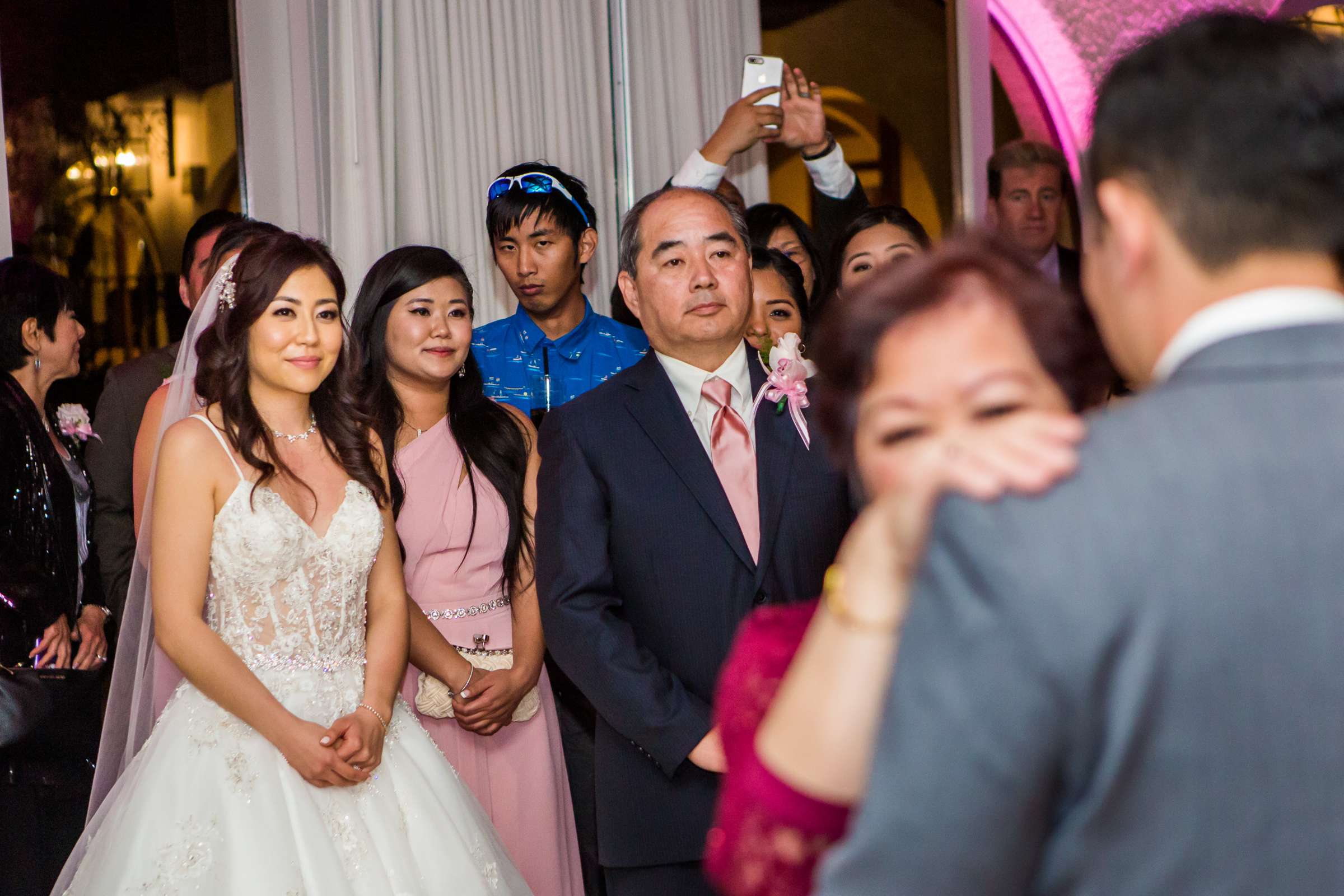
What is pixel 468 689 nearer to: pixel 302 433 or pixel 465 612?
pixel 465 612

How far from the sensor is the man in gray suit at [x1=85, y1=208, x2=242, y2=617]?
341 centimetres

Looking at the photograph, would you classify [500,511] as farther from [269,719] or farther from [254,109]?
[254,109]

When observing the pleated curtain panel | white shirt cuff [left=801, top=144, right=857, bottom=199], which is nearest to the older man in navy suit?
white shirt cuff [left=801, top=144, right=857, bottom=199]

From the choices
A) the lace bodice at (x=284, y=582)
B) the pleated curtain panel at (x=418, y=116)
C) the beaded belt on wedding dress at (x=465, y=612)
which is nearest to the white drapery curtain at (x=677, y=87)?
the pleated curtain panel at (x=418, y=116)

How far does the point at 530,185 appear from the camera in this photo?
3611 mm

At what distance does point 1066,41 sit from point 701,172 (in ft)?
7.91

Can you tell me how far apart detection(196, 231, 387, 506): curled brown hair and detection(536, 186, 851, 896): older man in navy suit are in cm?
48

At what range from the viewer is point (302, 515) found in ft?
7.97

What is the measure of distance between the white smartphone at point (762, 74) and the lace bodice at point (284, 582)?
206cm

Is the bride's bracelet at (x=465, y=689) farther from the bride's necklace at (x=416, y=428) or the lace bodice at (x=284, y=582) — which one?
the bride's necklace at (x=416, y=428)

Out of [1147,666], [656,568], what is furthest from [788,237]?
[1147,666]

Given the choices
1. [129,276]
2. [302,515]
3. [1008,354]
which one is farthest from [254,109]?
[1008,354]

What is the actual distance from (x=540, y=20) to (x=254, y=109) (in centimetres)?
100

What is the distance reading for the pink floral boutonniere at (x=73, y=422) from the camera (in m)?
3.29
